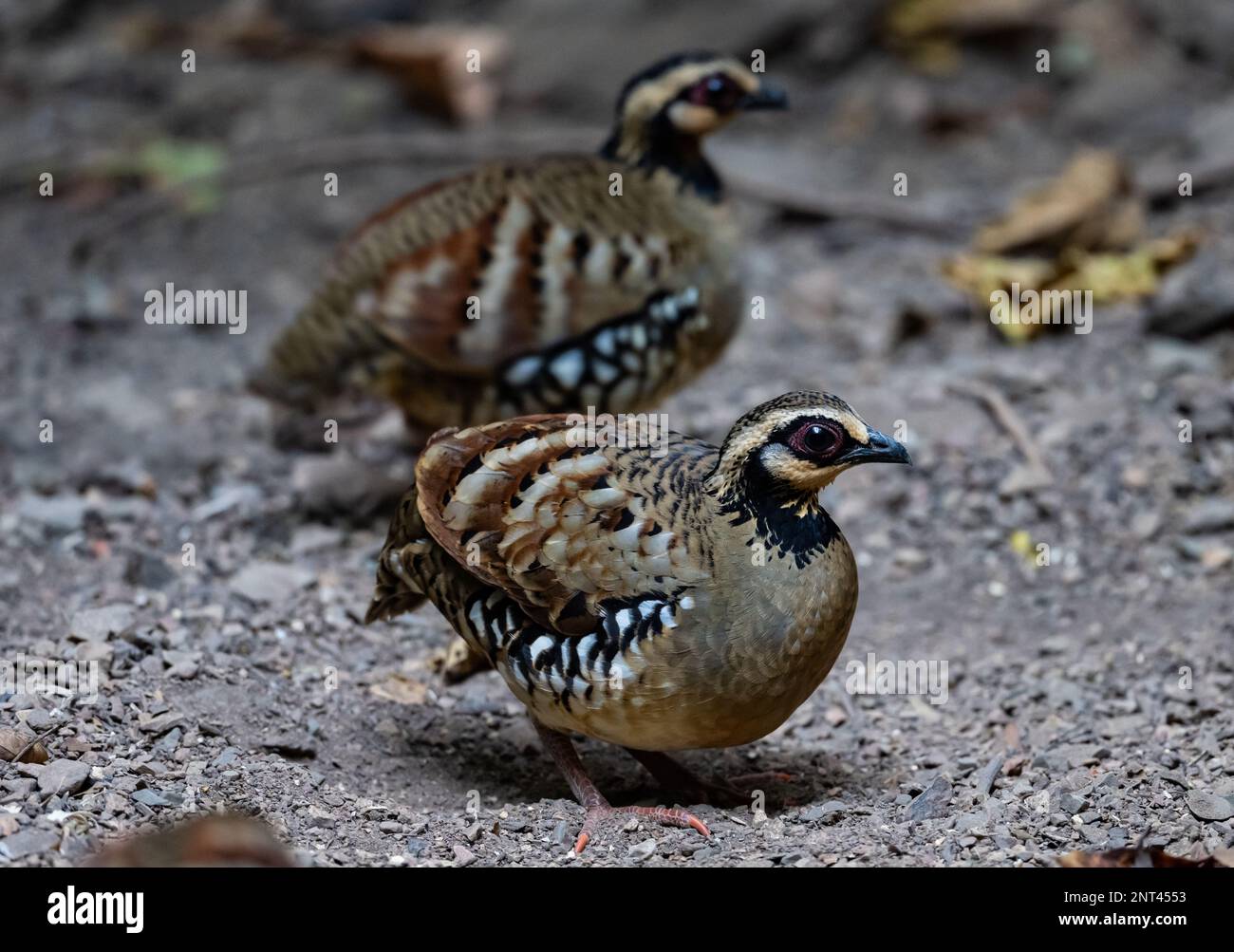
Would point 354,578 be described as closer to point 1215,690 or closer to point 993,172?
point 1215,690

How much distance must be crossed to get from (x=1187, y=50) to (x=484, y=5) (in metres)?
5.94

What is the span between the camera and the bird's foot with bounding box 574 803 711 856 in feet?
16.2

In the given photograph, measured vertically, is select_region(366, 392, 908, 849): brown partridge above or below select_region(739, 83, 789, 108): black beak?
below

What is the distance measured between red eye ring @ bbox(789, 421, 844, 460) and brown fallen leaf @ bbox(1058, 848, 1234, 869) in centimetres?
137

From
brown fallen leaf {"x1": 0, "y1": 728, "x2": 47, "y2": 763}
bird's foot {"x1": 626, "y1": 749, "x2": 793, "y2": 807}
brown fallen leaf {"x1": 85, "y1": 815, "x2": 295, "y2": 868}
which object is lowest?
bird's foot {"x1": 626, "y1": 749, "x2": 793, "y2": 807}

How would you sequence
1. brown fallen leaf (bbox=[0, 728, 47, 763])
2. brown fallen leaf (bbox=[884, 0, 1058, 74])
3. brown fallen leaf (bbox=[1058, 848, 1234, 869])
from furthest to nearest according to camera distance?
brown fallen leaf (bbox=[884, 0, 1058, 74]) → brown fallen leaf (bbox=[0, 728, 47, 763]) → brown fallen leaf (bbox=[1058, 848, 1234, 869])

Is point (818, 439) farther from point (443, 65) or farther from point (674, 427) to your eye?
point (443, 65)

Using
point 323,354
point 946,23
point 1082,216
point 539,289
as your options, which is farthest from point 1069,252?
point 323,354

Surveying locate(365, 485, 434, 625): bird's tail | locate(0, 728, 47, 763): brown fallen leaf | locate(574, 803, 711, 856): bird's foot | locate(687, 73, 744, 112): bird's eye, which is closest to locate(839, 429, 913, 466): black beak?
locate(574, 803, 711, 856): bird's foot

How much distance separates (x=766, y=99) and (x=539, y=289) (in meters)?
1.71

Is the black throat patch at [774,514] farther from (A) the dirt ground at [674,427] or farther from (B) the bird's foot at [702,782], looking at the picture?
(B) the bird's foot at [702,782]

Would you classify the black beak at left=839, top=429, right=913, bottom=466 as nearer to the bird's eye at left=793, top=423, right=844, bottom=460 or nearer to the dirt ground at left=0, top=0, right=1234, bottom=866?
the bird's eye at left=793, top=423, right=844, bottom=460

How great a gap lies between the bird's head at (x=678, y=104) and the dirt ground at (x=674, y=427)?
1.63 m

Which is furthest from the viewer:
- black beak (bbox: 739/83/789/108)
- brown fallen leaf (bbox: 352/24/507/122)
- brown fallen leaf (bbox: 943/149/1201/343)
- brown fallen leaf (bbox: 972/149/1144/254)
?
brown fallen leaf (bbox: 352/24/507/122)
